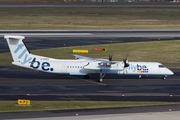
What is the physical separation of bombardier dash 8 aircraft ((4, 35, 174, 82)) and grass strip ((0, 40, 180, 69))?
981 cm

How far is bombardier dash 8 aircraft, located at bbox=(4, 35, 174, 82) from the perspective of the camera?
119ft

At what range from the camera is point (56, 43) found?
211 ft

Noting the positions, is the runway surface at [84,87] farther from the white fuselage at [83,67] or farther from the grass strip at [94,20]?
the grass strip at [94,20]

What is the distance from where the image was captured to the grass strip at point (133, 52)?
170 ft

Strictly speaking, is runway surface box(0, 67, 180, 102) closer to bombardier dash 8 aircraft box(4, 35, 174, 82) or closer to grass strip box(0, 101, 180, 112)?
bombardier dash 8 aircraft box(4, 35, 174, 82)

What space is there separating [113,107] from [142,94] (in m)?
6.80

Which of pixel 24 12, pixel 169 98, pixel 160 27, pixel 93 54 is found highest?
pixel 24 12

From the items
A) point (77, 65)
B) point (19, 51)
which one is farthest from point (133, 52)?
point (19, 51)

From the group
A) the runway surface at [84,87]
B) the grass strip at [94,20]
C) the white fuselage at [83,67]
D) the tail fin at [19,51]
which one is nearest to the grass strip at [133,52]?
the white fuselage at [83,67]

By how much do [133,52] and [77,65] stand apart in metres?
22.3

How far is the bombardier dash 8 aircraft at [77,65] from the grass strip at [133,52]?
981cm

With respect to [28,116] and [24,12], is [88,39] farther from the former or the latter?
[24,12]

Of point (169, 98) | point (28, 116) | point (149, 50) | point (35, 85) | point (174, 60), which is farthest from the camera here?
point (149, 50)

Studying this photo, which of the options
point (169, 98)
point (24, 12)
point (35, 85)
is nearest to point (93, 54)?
point (35, 85)
